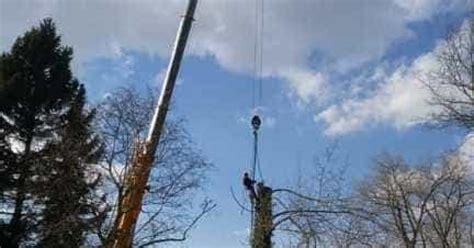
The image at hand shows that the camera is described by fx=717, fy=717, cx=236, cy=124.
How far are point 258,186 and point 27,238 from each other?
1293 cm

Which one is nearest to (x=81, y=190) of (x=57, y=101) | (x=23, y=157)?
(x=23, y=157)

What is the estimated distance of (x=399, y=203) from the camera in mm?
36750

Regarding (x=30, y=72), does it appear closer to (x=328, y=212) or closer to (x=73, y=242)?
(x=73, y=242)

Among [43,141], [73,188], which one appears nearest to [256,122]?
[73,188]

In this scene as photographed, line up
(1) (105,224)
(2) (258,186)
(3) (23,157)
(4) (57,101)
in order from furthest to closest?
(4) (57,101), (3) (23,157), (1) (105,224), (2) (258,186)

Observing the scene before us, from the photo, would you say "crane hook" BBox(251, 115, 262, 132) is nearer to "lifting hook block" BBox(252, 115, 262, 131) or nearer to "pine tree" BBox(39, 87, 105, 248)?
"lifting hook block" BBox(252, 115, 262, 131)

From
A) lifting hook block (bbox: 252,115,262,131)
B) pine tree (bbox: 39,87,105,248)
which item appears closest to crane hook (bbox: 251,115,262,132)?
lifting hook block (bbox: 252,115,262,131)

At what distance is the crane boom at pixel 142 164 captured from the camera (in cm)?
1383

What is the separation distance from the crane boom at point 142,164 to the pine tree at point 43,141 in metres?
2.55

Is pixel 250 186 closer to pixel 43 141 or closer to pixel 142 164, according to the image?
pixel 142 164

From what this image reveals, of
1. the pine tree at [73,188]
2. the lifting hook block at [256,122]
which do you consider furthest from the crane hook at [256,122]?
the pine tree at [73,188]

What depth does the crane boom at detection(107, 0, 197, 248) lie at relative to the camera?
1383 cm

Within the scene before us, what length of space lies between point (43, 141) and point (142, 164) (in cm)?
1151

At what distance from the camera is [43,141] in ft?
83.1
